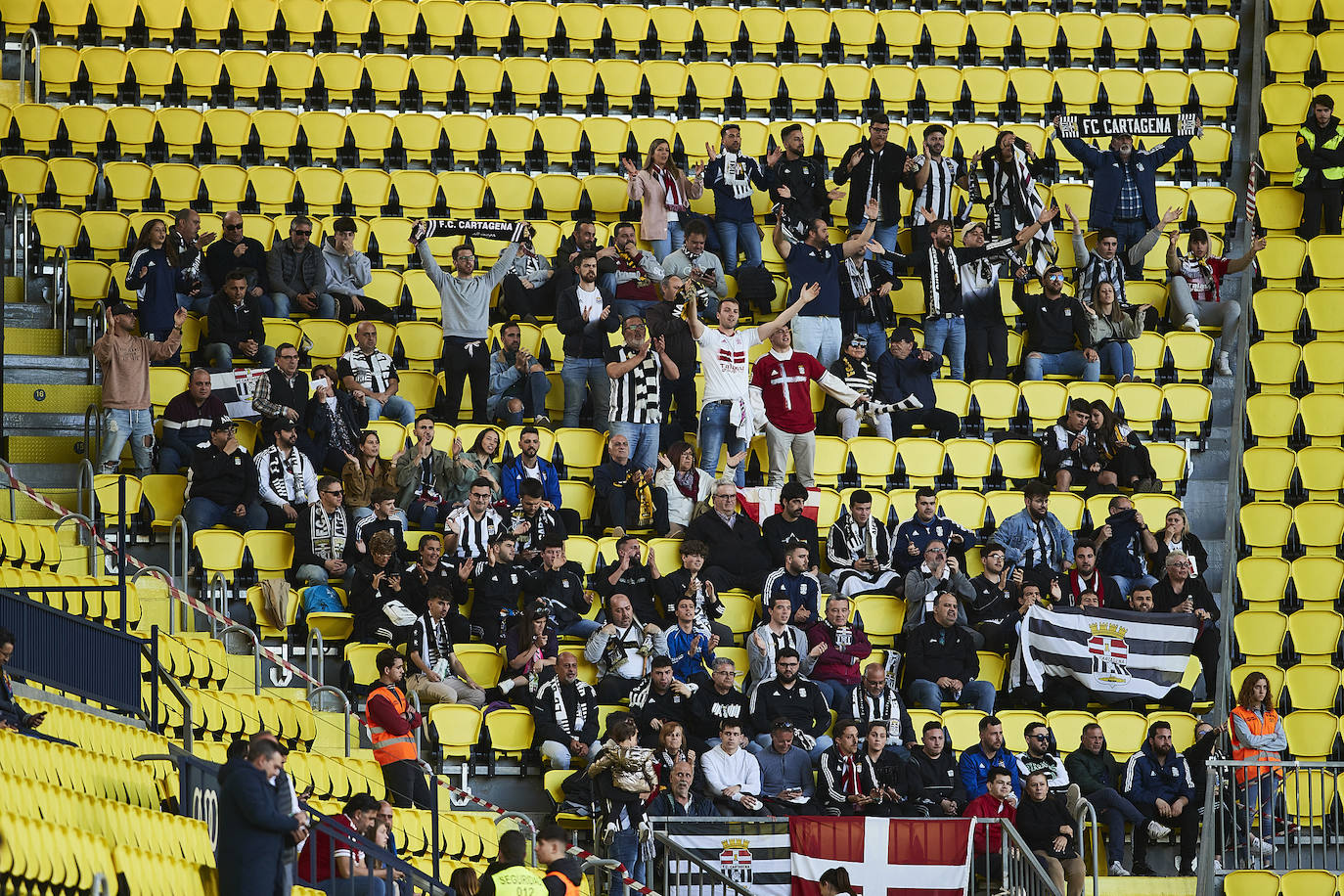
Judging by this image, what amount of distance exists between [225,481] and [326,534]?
2.94 feet

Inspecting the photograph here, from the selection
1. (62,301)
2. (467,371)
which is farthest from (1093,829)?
(62,301)

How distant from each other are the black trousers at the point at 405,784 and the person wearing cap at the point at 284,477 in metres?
2.67

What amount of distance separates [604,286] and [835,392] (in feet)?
6.83

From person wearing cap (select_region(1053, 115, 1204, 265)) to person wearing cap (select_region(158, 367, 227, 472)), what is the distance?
8.20 meters

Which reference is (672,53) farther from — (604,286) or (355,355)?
(355,355)

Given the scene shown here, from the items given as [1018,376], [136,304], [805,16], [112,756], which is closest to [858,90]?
[805,16]

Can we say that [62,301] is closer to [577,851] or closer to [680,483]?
[680,483]

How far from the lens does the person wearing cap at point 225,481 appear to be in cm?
1465

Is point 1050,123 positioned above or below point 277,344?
above

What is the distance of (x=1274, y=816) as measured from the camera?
12953 mm

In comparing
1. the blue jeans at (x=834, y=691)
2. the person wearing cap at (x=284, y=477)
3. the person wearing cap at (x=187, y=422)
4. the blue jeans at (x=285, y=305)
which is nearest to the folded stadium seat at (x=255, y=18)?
the blue jeans at (x=285, y=305)

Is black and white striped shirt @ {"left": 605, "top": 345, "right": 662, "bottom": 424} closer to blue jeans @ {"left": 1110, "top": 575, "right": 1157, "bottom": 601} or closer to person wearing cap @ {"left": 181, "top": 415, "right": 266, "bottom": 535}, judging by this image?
person wearing cap @ {"left": 181, "top": 415, "right": 266, "bottom": 535}

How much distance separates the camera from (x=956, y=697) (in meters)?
14.4

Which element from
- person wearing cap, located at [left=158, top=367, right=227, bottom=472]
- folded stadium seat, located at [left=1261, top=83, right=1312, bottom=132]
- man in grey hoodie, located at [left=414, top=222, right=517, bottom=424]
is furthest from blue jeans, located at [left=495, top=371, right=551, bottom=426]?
→ folded stadium seat, located at [left=1261, top=83, right=1312, bottom=132]
